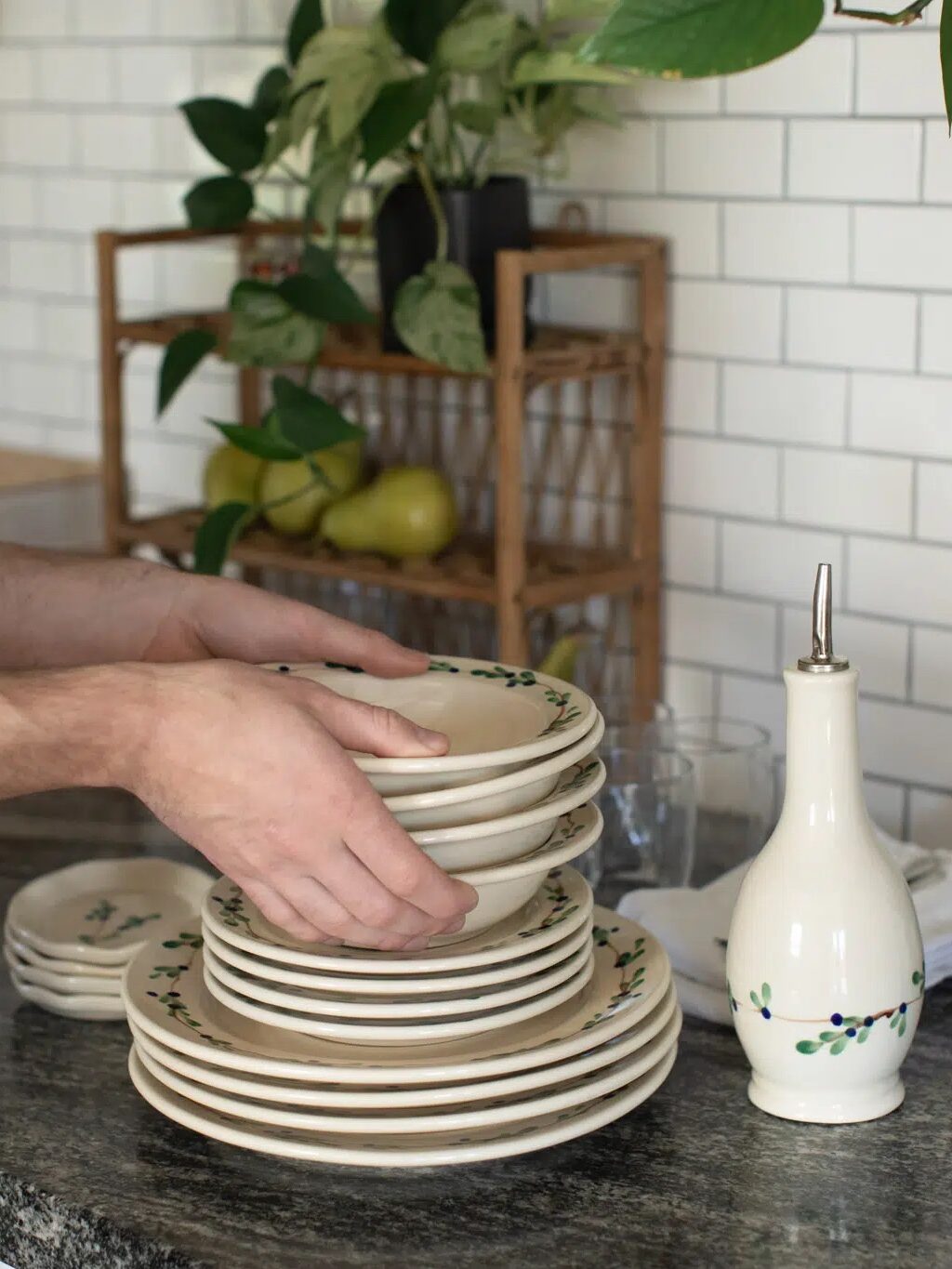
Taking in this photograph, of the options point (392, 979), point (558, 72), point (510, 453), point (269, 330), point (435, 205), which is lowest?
point (392, 979)

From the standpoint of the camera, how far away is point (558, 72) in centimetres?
166

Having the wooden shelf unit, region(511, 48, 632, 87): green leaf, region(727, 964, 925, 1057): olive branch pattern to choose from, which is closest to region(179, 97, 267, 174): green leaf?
the wooden shelf unit

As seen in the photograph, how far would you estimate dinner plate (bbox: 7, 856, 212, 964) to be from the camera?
1261 millimetres

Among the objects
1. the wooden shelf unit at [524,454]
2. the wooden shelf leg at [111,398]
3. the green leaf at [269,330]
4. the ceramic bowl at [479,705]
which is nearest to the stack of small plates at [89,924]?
the ceramic bowl at [479,705]

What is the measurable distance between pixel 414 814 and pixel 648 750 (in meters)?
0.62

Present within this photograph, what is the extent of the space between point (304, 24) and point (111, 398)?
1.55 feet

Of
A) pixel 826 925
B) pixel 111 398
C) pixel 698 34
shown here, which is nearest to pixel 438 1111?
pixel 826 925

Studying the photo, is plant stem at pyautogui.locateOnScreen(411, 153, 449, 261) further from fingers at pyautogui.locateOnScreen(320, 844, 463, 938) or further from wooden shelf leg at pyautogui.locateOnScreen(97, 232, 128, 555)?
fingers at pyautogui.locateOnScreen(320, 844, 463, 938)

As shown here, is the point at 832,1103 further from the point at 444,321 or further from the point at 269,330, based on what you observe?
the point at 269,330

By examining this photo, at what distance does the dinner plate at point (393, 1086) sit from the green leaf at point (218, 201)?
3.77 ft

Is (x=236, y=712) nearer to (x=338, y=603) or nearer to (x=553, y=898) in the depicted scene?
(x=553, y=898)

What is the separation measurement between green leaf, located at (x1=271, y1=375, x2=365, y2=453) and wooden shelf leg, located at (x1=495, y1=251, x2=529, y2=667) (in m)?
0.15

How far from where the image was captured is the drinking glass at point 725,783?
157 centimetres

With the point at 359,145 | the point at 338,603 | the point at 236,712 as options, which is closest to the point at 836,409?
the point at 359,145
